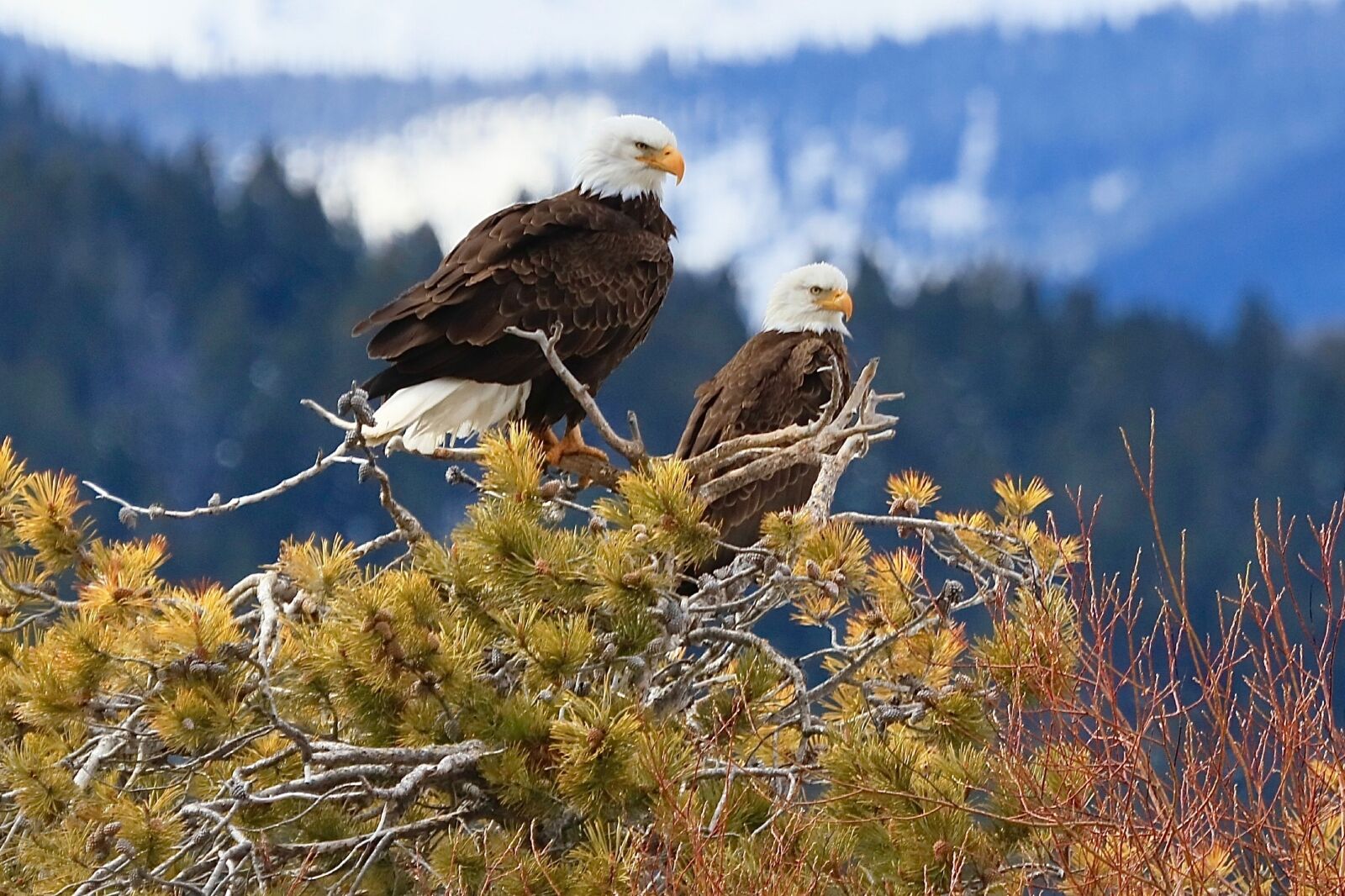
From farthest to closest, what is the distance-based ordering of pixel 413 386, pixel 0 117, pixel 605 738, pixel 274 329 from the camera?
1. pixel 0 117
2. pixel 274 329
3. pixel 413 386
4. pixel 605 738

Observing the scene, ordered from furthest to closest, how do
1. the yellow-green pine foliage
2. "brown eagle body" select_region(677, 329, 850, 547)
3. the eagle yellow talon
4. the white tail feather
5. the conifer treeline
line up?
the conifer treeline, "brown eagle body" select_region(677, 329, 850, 547), the eagle yellow talon, the white tail feather, the yellow-green pine foliage

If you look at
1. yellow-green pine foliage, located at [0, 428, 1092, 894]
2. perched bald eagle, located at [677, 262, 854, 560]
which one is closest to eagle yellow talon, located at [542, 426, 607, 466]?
perched bald eagle, located at [677, 262, 854, 560]

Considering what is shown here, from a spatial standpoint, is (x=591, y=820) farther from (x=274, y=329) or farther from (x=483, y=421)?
(x=274, y=329)

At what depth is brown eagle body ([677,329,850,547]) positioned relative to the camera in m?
7.63

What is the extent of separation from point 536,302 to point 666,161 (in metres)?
0.96

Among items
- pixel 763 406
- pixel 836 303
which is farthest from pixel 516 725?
pixel 836 303

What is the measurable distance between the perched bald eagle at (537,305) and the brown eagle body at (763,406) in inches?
22.1

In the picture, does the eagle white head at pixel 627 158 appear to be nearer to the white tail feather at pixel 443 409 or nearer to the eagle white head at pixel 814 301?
the eagle white head at pixel 814 301

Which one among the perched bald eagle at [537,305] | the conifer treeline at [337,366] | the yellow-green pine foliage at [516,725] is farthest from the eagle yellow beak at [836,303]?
the conifer treeline at [337,366]

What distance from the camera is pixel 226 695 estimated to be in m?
4.31

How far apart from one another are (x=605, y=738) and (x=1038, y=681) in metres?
1.12

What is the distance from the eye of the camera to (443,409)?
22.1 feet

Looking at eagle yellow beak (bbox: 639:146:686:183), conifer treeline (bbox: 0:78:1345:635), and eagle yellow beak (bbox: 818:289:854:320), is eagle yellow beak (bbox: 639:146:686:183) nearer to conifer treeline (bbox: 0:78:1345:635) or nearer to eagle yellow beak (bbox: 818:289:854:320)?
eagle yellow beak (bbox: 818:289:854:320)

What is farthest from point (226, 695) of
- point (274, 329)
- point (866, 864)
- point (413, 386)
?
point (274, 329)
